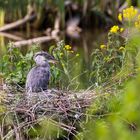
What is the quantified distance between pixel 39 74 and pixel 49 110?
3.69 feet

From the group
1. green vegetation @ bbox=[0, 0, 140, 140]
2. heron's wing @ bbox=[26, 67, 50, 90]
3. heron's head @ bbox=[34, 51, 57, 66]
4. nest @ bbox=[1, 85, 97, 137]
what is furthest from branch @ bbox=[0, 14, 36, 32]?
nest @ bbox=[1, 85, 97, 137]

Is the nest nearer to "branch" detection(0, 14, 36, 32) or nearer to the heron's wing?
the heron's wing

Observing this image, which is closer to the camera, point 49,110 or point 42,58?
point 49,110

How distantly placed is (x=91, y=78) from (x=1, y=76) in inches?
42.3

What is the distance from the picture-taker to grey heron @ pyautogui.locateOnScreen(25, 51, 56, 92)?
5.88m

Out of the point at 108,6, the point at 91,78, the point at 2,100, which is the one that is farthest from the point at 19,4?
the point at 2,100

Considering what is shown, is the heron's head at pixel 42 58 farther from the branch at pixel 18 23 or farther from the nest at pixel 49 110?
the branch at pixel 18 23

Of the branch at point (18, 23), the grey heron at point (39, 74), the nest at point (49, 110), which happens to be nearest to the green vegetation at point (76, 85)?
the nest at point (49, 110)

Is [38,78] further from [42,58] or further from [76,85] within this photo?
[76,85]

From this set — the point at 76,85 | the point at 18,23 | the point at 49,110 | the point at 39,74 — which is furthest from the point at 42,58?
the point at 18,23

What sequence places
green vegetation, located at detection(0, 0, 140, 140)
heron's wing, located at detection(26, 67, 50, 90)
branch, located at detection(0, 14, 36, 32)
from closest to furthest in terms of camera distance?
green vegetation, located at detection(0, 0, 140, 140) < heron's wing, located at detection(26, 67, 50, 90) < branch, located at detection(0, 14, 36, 32)

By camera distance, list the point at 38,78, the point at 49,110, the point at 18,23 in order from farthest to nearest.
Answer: the point at 18,23 < the point at 38,78 < the point at 49,110

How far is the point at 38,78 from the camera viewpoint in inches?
237

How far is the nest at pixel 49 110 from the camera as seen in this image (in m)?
4.98
